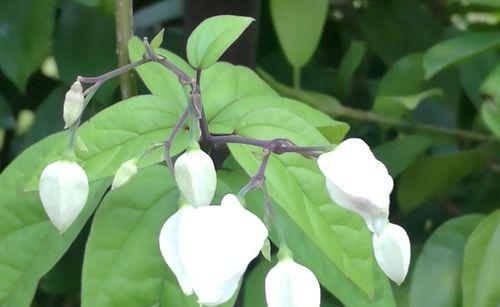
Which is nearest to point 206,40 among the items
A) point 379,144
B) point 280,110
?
point 280,110

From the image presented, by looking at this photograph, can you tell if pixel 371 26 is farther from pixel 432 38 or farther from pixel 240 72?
pixel 240 72

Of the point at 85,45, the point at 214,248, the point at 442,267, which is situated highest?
the point at 214,248

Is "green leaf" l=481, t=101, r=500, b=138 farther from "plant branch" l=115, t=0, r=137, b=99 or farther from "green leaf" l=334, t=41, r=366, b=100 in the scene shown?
"plant branch" l=115, t=0, r=137, b=99

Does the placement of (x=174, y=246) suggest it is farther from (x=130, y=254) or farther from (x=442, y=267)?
(x=442, y=267)

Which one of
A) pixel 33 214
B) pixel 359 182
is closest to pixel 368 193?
pixel 359 182

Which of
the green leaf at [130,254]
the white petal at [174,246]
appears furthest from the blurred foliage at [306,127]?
the white petal at [174,246]

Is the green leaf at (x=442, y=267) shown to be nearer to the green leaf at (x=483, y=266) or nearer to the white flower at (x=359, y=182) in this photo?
the green leaf at (x=483, y=266)

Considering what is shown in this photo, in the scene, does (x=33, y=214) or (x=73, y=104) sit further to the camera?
(x=33, y=214)
